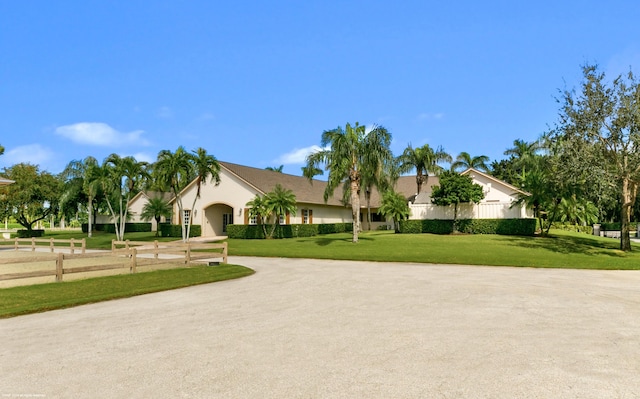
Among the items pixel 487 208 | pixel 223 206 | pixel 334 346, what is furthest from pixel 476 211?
pixel 334 346

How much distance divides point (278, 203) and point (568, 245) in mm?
22092

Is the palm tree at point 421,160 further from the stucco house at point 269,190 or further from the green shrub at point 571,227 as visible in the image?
the green shrub at point 571,227

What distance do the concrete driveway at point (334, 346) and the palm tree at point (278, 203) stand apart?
26.4 metres

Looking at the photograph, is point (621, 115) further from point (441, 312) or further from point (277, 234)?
point (277, 234)

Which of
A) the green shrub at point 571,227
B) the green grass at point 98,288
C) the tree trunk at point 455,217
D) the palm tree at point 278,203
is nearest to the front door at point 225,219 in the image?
the palm tree at point 278,203

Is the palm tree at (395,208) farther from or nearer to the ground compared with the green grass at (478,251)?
farther from the ground

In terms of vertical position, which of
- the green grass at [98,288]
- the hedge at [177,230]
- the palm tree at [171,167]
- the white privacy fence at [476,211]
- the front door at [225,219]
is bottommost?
the green grass at [98,288]

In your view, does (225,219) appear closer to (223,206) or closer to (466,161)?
(223,206)

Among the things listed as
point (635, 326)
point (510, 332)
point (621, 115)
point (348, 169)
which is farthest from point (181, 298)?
point (621, 115)

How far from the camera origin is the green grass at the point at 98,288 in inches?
416

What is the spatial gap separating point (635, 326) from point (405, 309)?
4.09 m

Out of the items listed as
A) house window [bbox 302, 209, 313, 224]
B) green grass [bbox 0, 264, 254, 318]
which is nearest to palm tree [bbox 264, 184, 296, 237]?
house window [bbox 302, 209, 313, 224]

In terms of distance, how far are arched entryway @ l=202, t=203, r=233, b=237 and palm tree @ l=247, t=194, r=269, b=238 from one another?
6.61 m

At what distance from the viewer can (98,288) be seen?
1284cm
